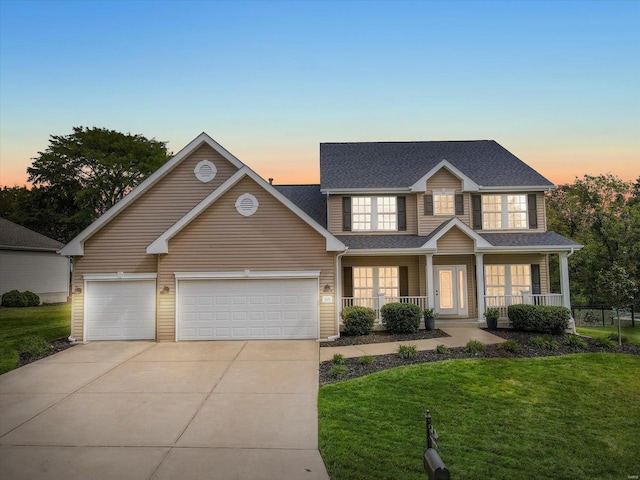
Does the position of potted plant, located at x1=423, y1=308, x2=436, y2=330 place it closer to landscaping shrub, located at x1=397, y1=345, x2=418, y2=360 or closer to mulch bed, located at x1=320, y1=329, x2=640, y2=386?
mulch bed, located at x1=320, y1=329, x2=640, y2=386

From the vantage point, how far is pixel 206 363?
10.4 metres

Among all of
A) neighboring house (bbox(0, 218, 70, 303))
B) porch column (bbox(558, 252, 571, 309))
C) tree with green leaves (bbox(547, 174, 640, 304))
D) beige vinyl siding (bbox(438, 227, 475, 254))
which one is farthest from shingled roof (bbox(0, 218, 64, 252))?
tree with green leaves (bbox(547, 174, 640, 304))

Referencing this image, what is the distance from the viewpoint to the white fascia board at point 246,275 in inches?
524

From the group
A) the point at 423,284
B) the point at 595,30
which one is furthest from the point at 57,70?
the point at 595,30

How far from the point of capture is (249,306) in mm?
13398

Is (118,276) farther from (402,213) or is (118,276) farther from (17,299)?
(17,299)

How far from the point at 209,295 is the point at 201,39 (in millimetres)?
12055

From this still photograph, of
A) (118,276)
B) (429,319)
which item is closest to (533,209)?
(429,319)

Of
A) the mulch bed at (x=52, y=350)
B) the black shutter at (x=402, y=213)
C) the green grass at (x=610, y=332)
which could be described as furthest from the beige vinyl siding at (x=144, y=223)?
the green grass at (x=610, y=332)

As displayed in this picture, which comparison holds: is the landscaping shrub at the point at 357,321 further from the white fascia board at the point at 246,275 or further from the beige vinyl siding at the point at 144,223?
the beige vinyl siding at the point at 144,223

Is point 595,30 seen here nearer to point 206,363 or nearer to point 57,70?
point 206,363

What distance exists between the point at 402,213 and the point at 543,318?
6876 mm

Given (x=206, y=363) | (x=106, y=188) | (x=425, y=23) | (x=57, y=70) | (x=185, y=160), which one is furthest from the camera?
(x=106, y=188)

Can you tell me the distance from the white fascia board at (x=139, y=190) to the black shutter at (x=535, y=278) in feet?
43.2
